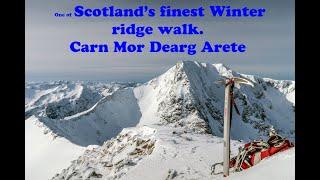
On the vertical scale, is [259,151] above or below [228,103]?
Result: below

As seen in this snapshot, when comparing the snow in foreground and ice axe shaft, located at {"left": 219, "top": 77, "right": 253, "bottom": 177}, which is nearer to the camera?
ice axe shaft, located at {"left": 219, "top": 77, "right": 253, "bottom": 177}

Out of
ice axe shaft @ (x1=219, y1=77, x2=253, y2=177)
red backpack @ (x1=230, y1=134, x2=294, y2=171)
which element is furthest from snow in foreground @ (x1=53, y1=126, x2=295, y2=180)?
ice axe shaft @ (x1=219, y1=77, x2=253, y2=177)

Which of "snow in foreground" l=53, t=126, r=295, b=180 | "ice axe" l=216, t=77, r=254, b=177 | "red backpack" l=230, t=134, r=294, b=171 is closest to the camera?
"ice axe" l=216, t=77, r=254, b=177

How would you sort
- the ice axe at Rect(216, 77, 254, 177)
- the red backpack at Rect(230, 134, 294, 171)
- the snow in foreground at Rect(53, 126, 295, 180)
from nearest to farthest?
1. the ice axe at Rect(216, 77, 254, 177)
2. the red backpack at Rect(230, 134, 294, 171)
3. the snow in foreground at Rect(53, 126, 295, 180)

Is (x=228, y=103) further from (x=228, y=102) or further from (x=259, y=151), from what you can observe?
(x=259, y=151)

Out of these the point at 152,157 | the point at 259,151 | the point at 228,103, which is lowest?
the point at 152,157

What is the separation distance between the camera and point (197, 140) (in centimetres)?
5303

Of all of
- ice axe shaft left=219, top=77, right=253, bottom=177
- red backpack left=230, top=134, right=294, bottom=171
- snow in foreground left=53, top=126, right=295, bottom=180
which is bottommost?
snow in foreground left=53, top=126, right=295, bottom=180

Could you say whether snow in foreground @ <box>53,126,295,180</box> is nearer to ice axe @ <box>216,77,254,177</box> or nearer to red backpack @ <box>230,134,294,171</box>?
red backpack @ <box>230,134,294,171</box>

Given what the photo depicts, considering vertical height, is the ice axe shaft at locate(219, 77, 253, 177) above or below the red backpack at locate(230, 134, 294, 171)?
above

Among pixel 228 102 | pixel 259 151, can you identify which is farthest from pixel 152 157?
pixel 228 102
